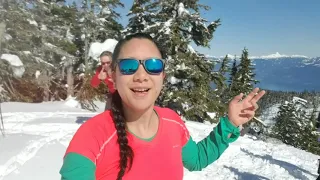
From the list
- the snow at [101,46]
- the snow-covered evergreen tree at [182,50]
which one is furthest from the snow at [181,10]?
the snow at [101,46]

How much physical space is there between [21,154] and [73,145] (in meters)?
4.86

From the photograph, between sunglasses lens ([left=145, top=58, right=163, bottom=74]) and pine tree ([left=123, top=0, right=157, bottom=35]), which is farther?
pine tree ([left=123, top=0, right=157, bottom=35])

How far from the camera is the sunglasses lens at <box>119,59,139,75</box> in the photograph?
172 centimetres

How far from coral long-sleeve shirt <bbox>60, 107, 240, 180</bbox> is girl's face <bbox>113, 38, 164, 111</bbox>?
20 centimetres

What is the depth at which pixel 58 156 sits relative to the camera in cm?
638

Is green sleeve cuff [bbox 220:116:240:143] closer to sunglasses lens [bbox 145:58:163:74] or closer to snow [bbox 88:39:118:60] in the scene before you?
sunglasses lens [bbox 145:58:163:74]

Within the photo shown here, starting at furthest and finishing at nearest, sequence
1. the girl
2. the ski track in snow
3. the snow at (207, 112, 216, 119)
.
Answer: the snow at (207, 112, 216, 119)
the ski track in snow
the girl

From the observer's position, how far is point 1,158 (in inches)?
211

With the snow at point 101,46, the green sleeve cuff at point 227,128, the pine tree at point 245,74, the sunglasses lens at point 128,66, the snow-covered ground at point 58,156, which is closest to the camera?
the sunglasses lens at point 128,66

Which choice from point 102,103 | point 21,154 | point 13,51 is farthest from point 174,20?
point 21,154

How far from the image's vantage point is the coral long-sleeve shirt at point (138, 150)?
1541mm

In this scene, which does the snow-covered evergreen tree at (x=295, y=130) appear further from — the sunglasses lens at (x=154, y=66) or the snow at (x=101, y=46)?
A: the sunglasses lens at (x=154, y=66)

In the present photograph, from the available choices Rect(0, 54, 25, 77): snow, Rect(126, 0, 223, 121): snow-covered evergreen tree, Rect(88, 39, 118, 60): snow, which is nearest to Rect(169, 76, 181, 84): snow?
Rect(126, 0, 223, 121): snow-covered evergreen tree

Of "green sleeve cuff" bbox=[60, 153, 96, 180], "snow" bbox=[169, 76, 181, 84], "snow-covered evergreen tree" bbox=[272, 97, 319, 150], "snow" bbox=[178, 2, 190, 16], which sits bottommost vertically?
"snow-covered evergreen tree" bbox=[272, 97, 319, 150]
